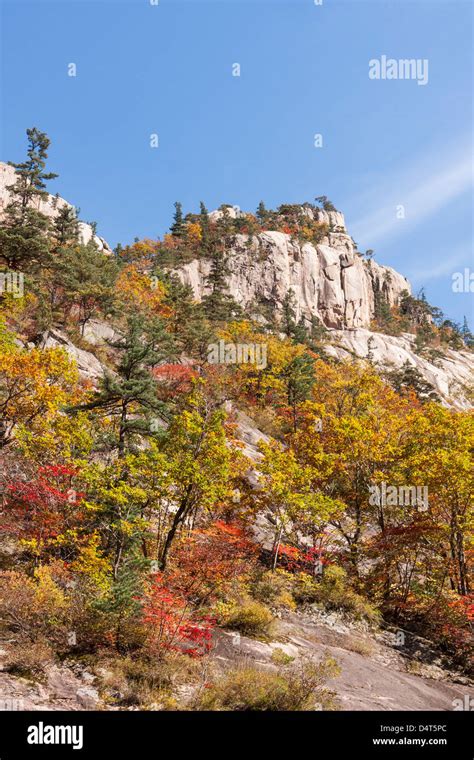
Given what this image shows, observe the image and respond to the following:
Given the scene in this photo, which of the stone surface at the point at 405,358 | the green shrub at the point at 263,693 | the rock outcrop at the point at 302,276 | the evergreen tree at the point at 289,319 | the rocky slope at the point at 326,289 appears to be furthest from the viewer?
the rock outcrop at the point at 302,276

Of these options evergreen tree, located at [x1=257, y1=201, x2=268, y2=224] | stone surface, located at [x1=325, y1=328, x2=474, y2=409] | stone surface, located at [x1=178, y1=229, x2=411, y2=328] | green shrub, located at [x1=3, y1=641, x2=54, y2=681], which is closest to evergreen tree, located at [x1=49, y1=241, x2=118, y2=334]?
green shrub, located at [x1=3, y1=641, x2=54, y2=681]

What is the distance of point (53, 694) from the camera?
8.84 m

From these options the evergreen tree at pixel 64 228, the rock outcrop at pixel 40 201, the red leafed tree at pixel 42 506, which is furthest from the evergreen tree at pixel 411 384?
the rock outcrop at pixel 40 201

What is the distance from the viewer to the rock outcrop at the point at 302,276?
9188 centimetres

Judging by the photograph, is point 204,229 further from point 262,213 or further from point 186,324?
point 186,324

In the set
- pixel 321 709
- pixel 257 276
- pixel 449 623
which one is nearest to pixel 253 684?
pixel 321 709

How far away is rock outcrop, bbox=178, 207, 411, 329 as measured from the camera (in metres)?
91.9

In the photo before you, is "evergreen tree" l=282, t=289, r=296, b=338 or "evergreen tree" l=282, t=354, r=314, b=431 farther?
"evergreen tree" l=282, t=289, r=296, b=338

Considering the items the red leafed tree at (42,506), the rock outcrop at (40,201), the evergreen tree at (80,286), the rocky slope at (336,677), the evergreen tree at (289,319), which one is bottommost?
the rocky slope at (336,677)

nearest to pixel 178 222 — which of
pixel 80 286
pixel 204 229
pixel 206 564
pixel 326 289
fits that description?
pixel 204 229

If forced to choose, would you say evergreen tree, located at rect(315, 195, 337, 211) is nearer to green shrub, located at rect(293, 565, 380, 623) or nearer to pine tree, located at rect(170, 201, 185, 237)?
pine tree, located at rect(170, 201, 185, 237)

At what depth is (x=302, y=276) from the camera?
98.4 meters

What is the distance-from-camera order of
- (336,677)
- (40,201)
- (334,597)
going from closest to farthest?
(336,677) < (334,597) < (40,201)

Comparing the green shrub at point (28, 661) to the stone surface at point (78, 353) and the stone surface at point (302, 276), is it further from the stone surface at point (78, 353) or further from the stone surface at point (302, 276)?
the stone surface at point (302, 276)
